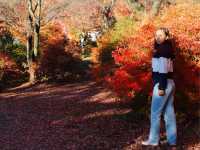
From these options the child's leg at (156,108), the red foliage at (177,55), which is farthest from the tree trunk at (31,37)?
the child's leg at (156,108)

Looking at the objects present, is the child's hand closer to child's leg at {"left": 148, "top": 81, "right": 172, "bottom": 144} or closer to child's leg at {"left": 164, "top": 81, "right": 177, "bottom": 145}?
child's leg at {"left": 148, "top": 81, "right": 172, "bottom": 144}

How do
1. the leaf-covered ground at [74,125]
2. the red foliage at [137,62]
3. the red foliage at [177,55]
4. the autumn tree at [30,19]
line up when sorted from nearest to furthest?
the leaf-covered ground at [74,125] → the red foliage at [177,55] → the red foliage at [137,62] → the autumn tree at [30,19]

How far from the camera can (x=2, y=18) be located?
3316 centimetres

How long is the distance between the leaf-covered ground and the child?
1.24 feet

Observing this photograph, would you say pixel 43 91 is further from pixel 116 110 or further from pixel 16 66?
pixel 116 110

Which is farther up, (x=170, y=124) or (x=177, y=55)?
(x=177, y=55)

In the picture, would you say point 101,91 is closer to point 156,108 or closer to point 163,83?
point 156,108

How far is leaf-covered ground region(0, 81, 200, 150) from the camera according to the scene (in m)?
10.2

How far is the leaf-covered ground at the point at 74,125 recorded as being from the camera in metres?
10.2

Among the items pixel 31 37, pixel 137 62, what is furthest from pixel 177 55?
pixel 31 37

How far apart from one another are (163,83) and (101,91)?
14301mm

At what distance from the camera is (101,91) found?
75.2ft

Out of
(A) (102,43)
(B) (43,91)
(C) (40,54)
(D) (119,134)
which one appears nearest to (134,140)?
(D) (119,134)

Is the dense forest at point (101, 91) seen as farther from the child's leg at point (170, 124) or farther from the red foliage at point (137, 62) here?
the child's leg at point (170, 124)
